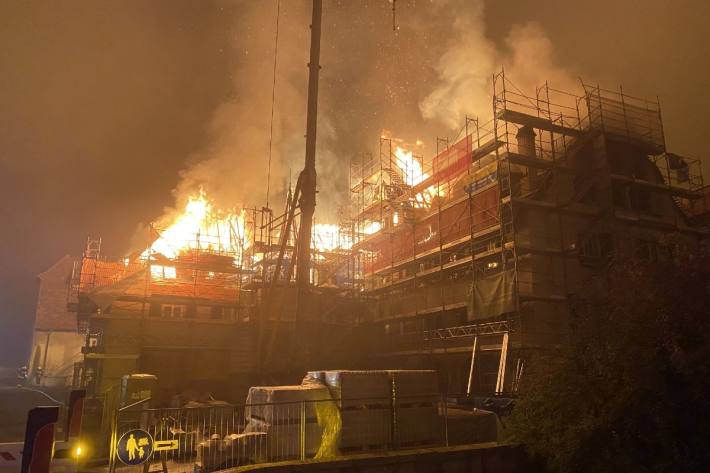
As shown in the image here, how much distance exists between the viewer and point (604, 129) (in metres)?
24.9

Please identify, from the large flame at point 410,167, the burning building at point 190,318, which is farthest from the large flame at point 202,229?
the large flame at point 410,167

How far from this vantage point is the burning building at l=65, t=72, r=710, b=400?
21.6 metres

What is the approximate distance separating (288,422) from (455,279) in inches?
698

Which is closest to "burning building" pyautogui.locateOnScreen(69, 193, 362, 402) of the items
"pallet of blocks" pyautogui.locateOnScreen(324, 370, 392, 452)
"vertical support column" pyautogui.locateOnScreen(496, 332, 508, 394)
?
"vertical support column" pyautogui.locateOnScreen(496, 332, 508, 394)

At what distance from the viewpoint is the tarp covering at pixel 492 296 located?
66.5 ft

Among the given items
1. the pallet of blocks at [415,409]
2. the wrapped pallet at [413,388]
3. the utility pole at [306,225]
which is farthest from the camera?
the utility pole at [306,225]

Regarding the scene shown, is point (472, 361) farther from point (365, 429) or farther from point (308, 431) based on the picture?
point (308, 431)

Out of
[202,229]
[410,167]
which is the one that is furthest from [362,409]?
[202,229]

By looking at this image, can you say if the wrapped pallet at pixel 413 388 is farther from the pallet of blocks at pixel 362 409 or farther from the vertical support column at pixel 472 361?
the vertical support column at pixel 472 361

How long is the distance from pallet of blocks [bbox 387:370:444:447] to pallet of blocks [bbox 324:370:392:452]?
196 mm

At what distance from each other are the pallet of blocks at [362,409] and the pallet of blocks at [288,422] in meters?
0.41

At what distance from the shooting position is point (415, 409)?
10.1 metres

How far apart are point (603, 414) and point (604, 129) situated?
65.5ft

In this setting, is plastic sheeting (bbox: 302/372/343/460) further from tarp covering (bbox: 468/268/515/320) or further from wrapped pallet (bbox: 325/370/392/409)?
tarp covering (bbox: 468/268/515/320)
